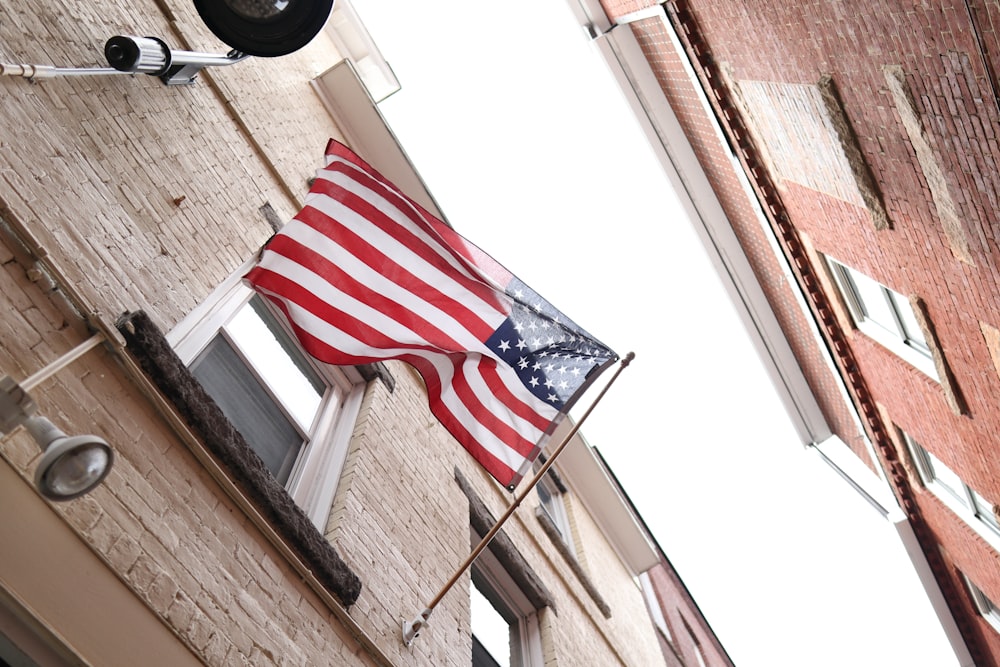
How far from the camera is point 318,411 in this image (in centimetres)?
534

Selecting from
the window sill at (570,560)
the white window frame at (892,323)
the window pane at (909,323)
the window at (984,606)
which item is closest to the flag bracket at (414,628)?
the window sill at (570,560)

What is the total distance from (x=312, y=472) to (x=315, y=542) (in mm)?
1095

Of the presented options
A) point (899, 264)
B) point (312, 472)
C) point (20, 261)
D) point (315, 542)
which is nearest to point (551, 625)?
point (312, 472)

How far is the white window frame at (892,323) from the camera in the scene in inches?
296

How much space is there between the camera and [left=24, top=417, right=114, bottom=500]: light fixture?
1887mm

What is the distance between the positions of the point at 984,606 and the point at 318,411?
36.1 feet

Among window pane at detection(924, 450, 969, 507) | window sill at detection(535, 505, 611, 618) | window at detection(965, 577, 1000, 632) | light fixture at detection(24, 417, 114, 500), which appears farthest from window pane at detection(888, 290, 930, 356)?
light fixture at detection(24, 417, 114, 500)

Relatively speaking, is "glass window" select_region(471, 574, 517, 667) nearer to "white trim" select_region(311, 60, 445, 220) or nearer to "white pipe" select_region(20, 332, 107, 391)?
"white pipe" select_region(20, 332, 107, 391)

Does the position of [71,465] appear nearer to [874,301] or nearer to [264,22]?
[264,22]

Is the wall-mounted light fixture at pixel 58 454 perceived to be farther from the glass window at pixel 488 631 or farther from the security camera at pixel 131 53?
the glass window at pixel 488 631

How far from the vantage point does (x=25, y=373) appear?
2658 millimetres

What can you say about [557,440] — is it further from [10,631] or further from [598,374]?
[10,631]

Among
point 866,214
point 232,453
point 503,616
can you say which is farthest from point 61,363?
point 866,214

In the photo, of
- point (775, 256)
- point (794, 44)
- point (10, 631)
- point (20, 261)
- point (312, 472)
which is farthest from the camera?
point (775, 256)
